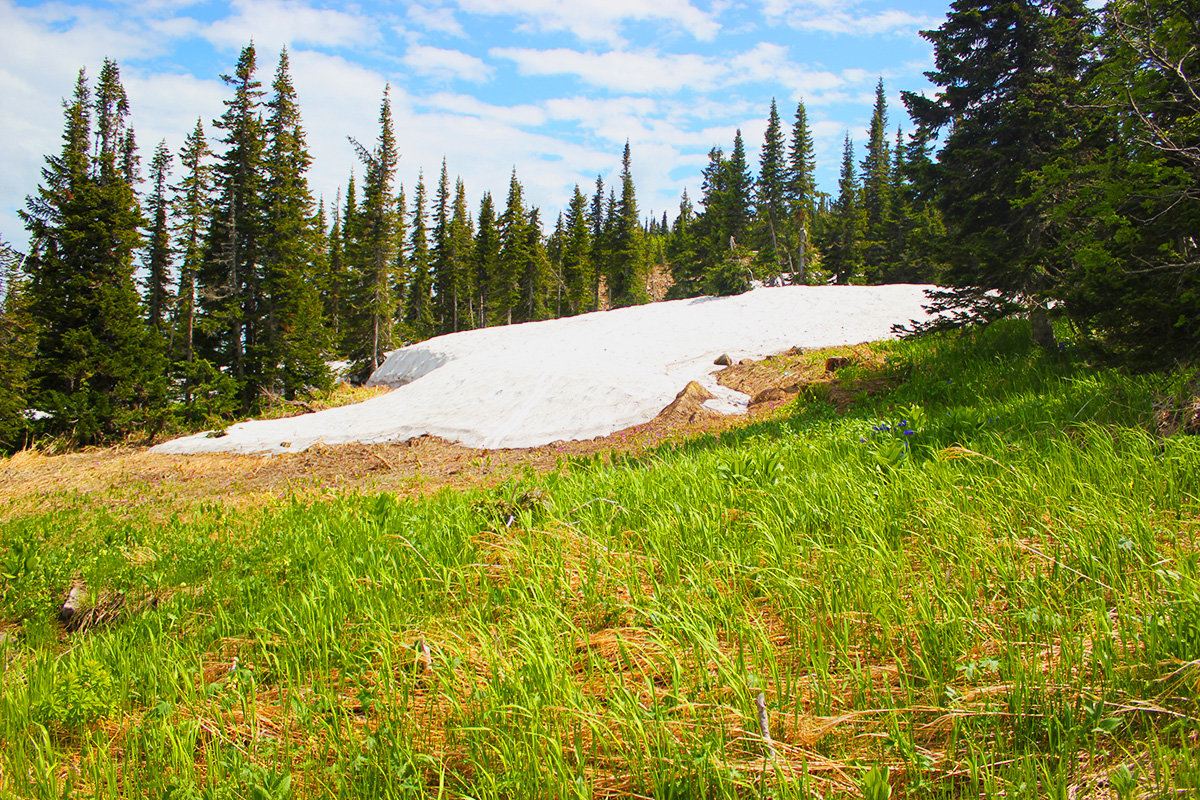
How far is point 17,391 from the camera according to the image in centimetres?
1988

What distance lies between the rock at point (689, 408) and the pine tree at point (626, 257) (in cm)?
4193

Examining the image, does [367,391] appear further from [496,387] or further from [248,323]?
[496,387]

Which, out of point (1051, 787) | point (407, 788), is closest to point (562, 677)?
point (407, 788)

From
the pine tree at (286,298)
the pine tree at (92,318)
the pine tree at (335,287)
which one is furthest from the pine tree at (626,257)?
the pine tree at (92,318)

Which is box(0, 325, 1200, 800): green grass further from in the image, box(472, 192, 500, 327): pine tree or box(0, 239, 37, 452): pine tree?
box(472, 192, 500, 327): pine tree

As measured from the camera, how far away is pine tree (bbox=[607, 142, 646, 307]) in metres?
53.4

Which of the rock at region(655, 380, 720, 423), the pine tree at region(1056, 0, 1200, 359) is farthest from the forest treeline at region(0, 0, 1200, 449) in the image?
the rock at region(655, 380, 720, 423)

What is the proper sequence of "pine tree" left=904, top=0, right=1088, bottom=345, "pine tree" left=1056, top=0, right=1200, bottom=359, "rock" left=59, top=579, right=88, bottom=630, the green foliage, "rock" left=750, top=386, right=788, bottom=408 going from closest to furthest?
the green foliage → "rock" left=59, top=579, right=88, bottom=630 → "pine tree" left=1056, top=0, right=1200, bottom=359 → "pine tree" left=904, top=0, right=1088, bottom=345 → "rock" left=750, top=386, right=788, bottom=408

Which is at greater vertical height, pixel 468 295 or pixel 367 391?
pixel 468 295

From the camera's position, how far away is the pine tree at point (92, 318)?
64.9 ft

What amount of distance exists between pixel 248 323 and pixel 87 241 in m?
6.47

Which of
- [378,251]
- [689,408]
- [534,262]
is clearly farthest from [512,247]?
[689,408]

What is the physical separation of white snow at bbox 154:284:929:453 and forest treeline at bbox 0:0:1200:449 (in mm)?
4341

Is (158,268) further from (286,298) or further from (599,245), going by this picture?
(599,245)
